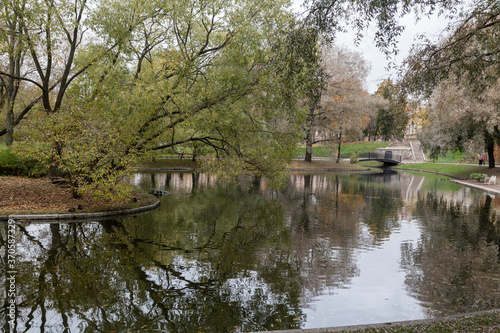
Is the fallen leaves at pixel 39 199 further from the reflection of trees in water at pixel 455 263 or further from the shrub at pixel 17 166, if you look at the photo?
the reflection of trees in water at pixel 455 263

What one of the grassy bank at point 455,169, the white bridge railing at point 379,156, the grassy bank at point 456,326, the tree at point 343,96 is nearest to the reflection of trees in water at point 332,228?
the grassy bank at point 456,326

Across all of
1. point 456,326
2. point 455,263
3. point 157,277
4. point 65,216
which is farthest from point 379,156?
point 456,326

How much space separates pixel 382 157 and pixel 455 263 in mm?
51248

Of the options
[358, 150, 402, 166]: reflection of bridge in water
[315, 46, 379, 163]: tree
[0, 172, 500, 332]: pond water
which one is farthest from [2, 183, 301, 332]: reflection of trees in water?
[358, 150, 402, 166]: reflection of bridge in water

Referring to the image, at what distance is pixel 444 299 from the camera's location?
6773mm

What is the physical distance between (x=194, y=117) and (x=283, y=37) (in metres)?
6.22

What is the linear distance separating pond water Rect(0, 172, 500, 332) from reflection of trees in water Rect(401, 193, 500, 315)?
4cm

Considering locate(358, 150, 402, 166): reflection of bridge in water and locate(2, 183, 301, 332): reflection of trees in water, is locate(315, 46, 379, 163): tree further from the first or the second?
locate(2, 183, 301, 332): reflection of trees in water

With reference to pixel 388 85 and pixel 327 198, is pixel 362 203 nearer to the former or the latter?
pixel 327 198

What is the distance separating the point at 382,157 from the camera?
2274 inches

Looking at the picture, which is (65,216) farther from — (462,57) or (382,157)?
(382,157)

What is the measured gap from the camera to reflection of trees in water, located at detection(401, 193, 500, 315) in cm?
679

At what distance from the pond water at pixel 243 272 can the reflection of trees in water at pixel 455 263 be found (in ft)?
0.12

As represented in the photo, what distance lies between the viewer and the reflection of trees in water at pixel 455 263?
6.79m
